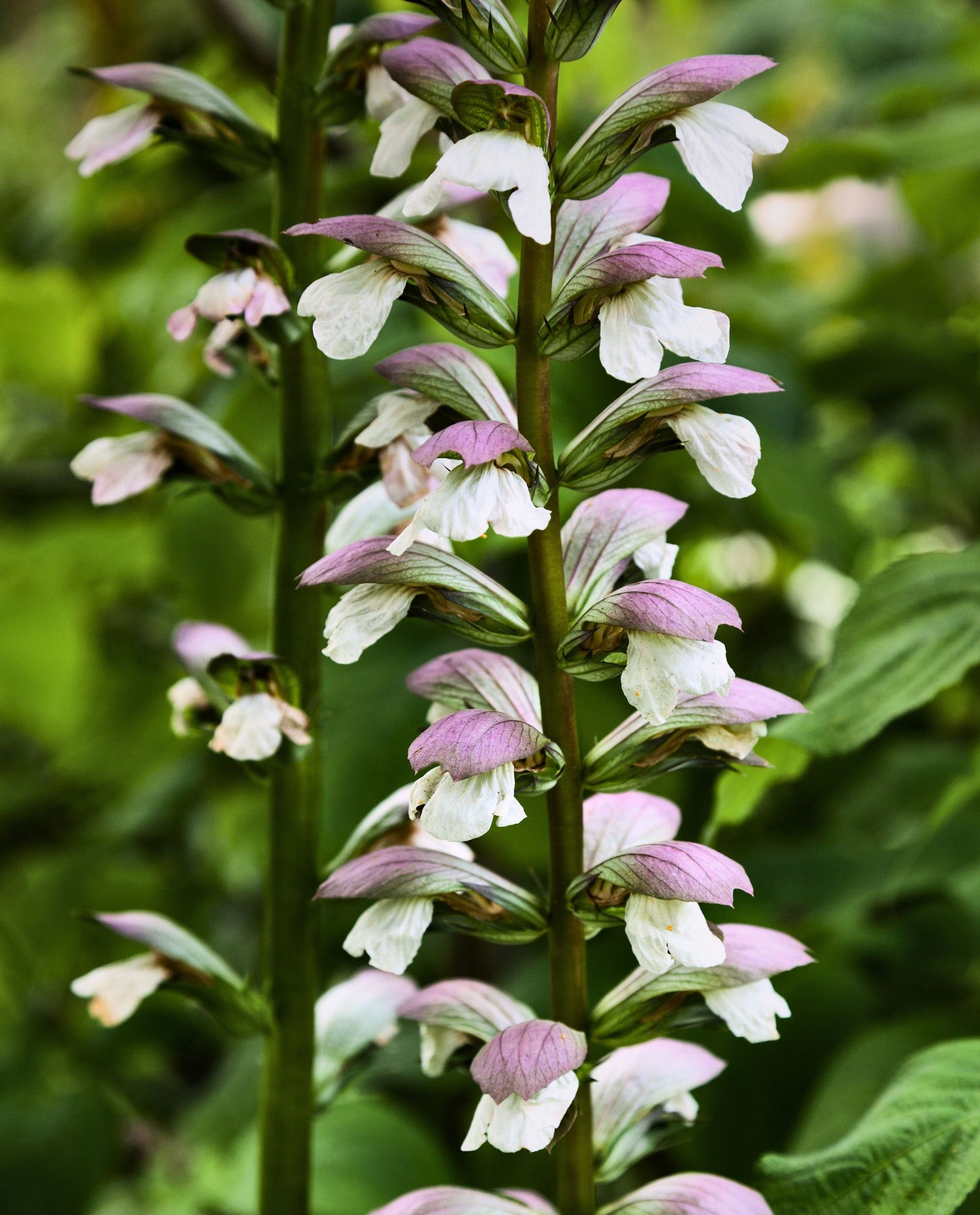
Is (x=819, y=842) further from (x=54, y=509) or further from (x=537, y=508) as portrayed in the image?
(x=54, y=509)

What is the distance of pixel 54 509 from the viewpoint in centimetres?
120

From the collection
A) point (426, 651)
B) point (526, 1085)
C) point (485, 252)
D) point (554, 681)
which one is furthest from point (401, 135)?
point (426, 651)

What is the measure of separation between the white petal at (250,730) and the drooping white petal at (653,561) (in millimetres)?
133

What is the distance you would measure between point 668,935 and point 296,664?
0.19 metres

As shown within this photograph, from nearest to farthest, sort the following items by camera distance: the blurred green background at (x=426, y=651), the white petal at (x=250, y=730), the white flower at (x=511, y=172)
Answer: the white flower at (x=511, y=172), the white petal at (x=250, y=730), the blurred green background at (x=426, y=651)

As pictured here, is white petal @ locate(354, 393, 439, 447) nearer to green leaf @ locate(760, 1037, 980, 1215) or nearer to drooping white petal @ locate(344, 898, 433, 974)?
drooping white petal @ locate(344, 898, 433, 974)

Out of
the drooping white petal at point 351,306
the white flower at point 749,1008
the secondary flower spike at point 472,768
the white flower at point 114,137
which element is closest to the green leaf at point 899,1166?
the white flower at point 749,1008

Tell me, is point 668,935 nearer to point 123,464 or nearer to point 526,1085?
point 526,1085

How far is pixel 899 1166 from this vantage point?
385mm

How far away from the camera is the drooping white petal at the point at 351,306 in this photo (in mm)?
326

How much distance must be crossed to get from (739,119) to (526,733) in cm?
18

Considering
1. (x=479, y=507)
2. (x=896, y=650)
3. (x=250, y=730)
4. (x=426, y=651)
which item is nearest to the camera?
(x=479, y=507)

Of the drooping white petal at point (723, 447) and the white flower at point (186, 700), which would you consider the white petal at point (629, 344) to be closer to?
the drooping white petal at point (723, 447)

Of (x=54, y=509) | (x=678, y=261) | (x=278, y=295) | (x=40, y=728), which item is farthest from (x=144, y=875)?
(x=678, y=261)
